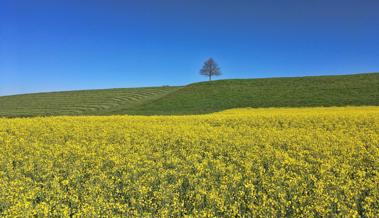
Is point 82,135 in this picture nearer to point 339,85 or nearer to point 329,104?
point 329,104

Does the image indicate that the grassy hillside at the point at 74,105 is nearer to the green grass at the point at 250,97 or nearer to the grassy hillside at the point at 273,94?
the green grass at the point at 250,97

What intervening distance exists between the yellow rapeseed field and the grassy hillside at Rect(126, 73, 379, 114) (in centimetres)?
2000

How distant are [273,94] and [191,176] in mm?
35104

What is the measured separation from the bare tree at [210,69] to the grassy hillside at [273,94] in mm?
26555

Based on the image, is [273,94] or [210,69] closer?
[273,94]

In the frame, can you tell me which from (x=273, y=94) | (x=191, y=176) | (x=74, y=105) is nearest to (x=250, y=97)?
(x=273, y=94)

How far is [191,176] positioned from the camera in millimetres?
6355

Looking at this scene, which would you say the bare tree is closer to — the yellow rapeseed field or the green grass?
the green grass

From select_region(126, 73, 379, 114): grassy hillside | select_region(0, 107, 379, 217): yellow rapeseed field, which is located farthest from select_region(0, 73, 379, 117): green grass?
select_region(0, 107, 379, 217): yellow rapeseed field

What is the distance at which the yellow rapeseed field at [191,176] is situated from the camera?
5086 mm

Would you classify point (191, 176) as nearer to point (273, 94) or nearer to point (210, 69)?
point (273, 94)

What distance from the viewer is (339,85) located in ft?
130

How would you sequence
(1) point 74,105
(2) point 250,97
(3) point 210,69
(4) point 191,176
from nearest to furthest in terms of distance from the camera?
(4) point 191,176 < (2) point 250,97 < (1) point 74,105 < (3) point 210,69

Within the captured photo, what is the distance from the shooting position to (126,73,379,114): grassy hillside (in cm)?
3222
